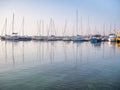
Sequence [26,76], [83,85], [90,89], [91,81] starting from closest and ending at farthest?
[90,89]
[83,85]
[91,81]
[26,76]

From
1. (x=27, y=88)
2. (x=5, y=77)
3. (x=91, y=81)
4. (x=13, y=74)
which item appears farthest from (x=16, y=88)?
(x=91, y=81)

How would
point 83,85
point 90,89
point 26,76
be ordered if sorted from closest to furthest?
point 90,89
point 83,85
point 26,76

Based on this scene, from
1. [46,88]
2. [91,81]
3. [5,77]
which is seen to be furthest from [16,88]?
[91,81]

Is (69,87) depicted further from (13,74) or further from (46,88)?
(13,74)

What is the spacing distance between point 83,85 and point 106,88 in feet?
3.28

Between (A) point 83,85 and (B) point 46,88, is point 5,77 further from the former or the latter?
(A) point 83,85

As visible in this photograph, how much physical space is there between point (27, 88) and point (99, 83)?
10.7 feet

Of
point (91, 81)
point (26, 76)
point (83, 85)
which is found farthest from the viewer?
point (26, 76)

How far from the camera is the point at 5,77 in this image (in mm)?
9680

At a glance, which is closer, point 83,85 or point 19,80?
point 83,85

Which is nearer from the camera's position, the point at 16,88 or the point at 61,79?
the point at 16,88

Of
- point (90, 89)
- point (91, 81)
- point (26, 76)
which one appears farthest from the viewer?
point (26, 76)

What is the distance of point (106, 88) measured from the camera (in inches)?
316

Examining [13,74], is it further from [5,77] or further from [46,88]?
[46,88]
